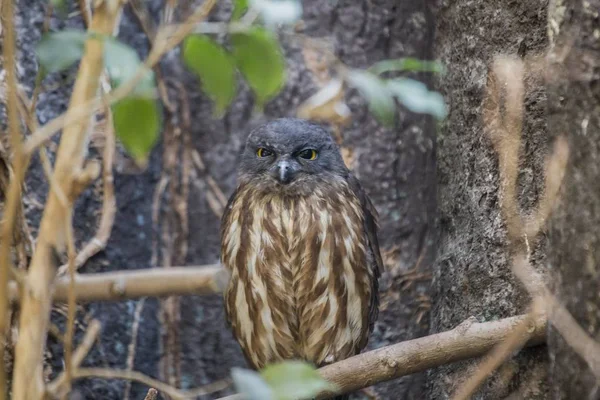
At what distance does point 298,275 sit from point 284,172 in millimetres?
477

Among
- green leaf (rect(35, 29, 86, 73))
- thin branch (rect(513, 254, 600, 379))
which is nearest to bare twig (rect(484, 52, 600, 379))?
thin branch (rect(513, 254, 600, 379))

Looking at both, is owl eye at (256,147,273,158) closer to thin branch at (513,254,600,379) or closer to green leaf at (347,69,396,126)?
thin branch at (513,254,600,379)

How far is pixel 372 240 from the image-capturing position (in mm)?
3924

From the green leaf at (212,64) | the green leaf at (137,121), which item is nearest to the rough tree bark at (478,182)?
the green leaf at (212,64)

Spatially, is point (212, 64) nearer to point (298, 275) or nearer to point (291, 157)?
point (298, 275)

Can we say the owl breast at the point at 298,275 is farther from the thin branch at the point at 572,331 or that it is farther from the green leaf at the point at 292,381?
the green leaf at the point at 292,381

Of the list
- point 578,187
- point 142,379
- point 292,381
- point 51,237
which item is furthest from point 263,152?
point 292,381

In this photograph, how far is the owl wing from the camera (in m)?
3.91

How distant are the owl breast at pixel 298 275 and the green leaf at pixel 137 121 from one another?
86.2 inches

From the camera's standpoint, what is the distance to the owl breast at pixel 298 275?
3805 millimetres

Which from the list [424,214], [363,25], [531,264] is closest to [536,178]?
[531,264]

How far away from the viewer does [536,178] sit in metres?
3.08

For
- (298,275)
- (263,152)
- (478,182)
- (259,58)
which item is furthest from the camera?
(263,152)

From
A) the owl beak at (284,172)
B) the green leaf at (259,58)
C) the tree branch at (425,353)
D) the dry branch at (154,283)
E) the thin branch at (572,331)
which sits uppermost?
the green leaf at (259,58)
